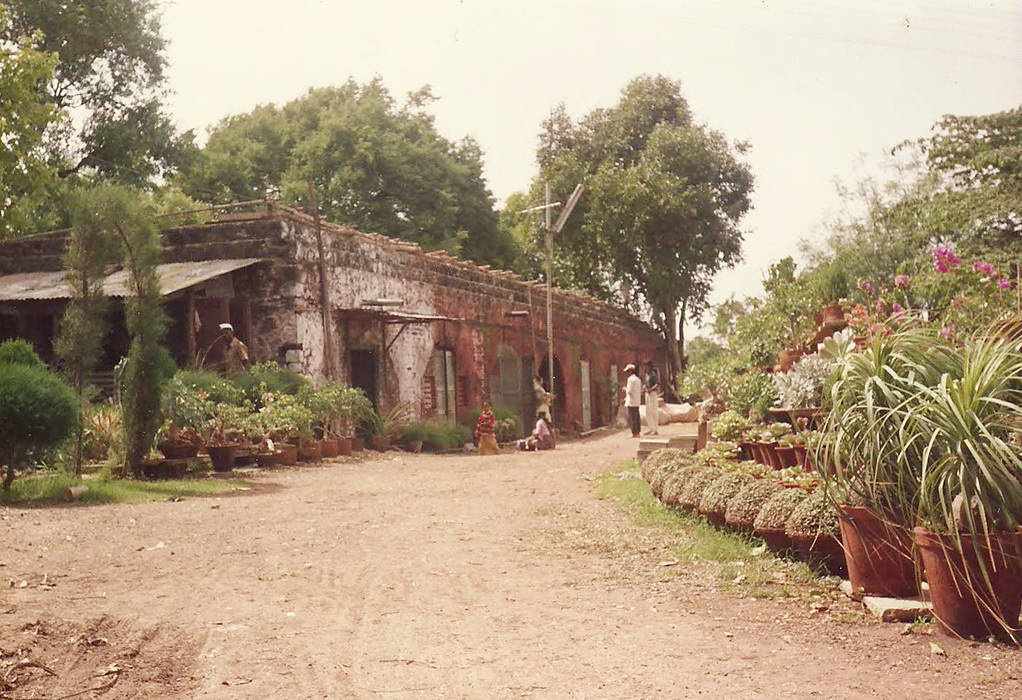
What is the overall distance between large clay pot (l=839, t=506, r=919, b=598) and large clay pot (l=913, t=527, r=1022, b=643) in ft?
1.23

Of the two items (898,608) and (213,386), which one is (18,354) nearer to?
(213,386)

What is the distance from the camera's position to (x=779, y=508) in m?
5.86

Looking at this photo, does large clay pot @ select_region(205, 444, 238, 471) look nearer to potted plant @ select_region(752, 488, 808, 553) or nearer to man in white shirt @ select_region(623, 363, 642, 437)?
potted plant @ select_region(752, 488, 808, 553)

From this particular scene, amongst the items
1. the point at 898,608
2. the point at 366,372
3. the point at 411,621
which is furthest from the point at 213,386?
the point at 898,608

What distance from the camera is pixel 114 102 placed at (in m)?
24.4

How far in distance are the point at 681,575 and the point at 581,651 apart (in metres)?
1.70

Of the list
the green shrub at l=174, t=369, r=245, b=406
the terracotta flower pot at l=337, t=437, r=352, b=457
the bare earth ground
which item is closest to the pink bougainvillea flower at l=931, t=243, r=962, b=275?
the bare earth ground

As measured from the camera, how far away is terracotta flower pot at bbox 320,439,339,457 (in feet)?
47.0

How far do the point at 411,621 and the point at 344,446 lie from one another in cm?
1025

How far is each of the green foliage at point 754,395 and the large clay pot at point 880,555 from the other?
4618 mm

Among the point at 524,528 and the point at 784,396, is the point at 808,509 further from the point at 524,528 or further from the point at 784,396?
the point at 784,396

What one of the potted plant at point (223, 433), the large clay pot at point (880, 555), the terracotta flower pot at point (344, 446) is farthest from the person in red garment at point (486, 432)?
the large clay pot at point (880, 555)

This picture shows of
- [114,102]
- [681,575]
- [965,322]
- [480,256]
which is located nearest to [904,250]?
[480,256]

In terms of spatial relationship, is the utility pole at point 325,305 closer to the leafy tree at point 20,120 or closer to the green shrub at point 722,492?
the leafy tree at point 20,120
